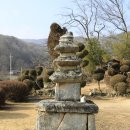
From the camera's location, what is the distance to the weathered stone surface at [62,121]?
6.62m

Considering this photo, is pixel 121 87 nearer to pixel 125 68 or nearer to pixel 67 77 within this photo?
pixel 125 68

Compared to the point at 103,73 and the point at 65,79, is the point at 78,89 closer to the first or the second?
the point at 65,79

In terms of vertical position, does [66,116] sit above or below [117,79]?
above

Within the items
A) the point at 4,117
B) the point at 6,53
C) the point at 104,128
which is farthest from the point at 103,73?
the point at 6,53

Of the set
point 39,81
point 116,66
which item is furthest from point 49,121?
point 116,66

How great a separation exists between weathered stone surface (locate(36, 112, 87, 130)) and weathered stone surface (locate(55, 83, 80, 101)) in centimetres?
32

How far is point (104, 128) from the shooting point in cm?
1343

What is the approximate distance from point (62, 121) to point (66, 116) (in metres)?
0.10

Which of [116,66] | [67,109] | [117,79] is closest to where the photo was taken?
[67,109]

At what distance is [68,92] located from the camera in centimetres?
688

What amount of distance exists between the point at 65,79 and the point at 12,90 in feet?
57.7

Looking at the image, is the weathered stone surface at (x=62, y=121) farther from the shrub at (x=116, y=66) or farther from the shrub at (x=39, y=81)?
the shrub at (x=116, y=66)

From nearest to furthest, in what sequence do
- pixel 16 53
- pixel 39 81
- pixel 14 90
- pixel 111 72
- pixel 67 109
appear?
1. pixel 67 109
2. pixel 14 90
3. pixel 111 72
4. pixel 39 81
5. pixel 16 53

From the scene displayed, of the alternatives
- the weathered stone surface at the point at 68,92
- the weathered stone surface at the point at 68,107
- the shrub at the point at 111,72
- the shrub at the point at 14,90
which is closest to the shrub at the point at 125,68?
the shrub at the point at 111,72
